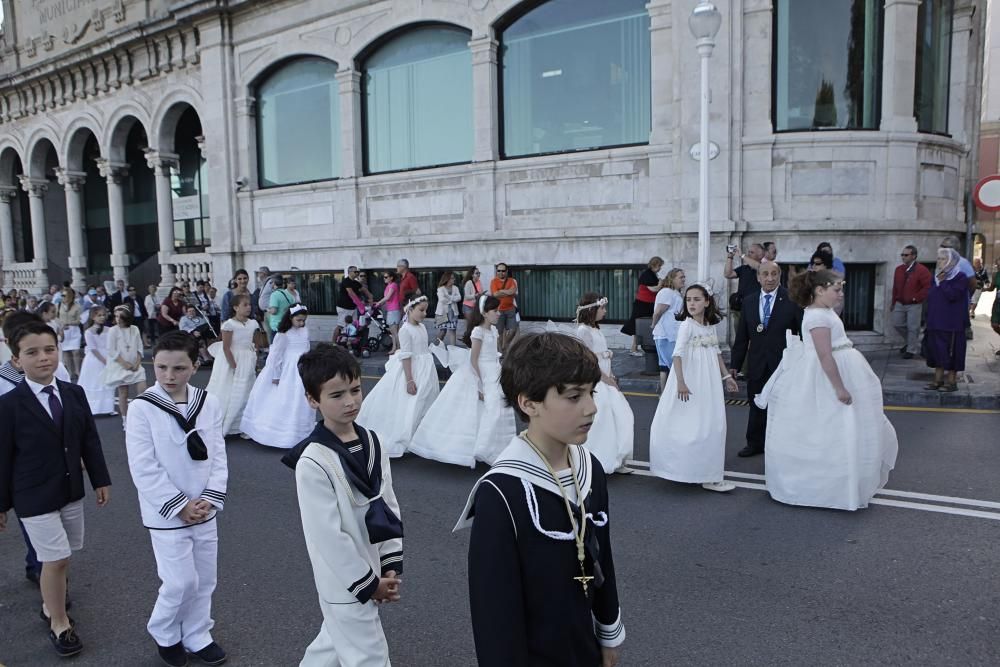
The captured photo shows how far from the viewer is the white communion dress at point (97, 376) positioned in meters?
10.1

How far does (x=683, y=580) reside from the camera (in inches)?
174

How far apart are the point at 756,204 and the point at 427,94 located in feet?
26.6

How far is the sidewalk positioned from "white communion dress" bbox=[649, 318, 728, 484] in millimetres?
4141

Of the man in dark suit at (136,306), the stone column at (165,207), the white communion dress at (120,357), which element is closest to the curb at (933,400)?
the white communion dress at (120,357)

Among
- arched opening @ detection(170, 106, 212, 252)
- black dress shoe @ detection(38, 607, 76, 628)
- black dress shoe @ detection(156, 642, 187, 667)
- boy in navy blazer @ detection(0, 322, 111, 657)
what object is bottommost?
black dress shoe @ detection(38, 607, 76, 628)

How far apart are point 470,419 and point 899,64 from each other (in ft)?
36.0

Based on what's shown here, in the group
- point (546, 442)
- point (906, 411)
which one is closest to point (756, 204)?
point (906, 411)

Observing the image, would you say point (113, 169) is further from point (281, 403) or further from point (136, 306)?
point (281, 403)

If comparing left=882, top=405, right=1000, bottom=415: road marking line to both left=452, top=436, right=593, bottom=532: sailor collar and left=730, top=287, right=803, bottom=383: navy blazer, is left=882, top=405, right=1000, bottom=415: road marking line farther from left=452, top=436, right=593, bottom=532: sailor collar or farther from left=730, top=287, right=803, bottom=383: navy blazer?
left=452, top=436, right=593, bottom=532: sailor collar

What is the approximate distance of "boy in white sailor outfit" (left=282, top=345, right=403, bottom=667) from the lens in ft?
→ 8.86

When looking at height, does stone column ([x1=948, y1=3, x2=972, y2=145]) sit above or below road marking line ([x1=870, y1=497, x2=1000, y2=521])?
above

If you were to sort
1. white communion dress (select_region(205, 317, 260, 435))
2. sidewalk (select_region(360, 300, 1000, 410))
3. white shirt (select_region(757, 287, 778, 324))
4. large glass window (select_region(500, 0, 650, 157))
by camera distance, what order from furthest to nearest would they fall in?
large glass window (select_region(500, 0, 650, 157)) < sidewalk (select_region(360, 300, 1000, 410)) < white communion dress (select_region(205, 317, 260, 435)) < white shirt (select_region(757, 287, 778, 324))

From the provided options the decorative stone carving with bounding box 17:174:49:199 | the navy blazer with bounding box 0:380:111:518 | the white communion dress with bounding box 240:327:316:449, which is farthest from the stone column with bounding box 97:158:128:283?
the navy blazer with bounding box 0:380:111:518

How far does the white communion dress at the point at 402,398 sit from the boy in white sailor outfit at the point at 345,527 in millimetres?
4474
